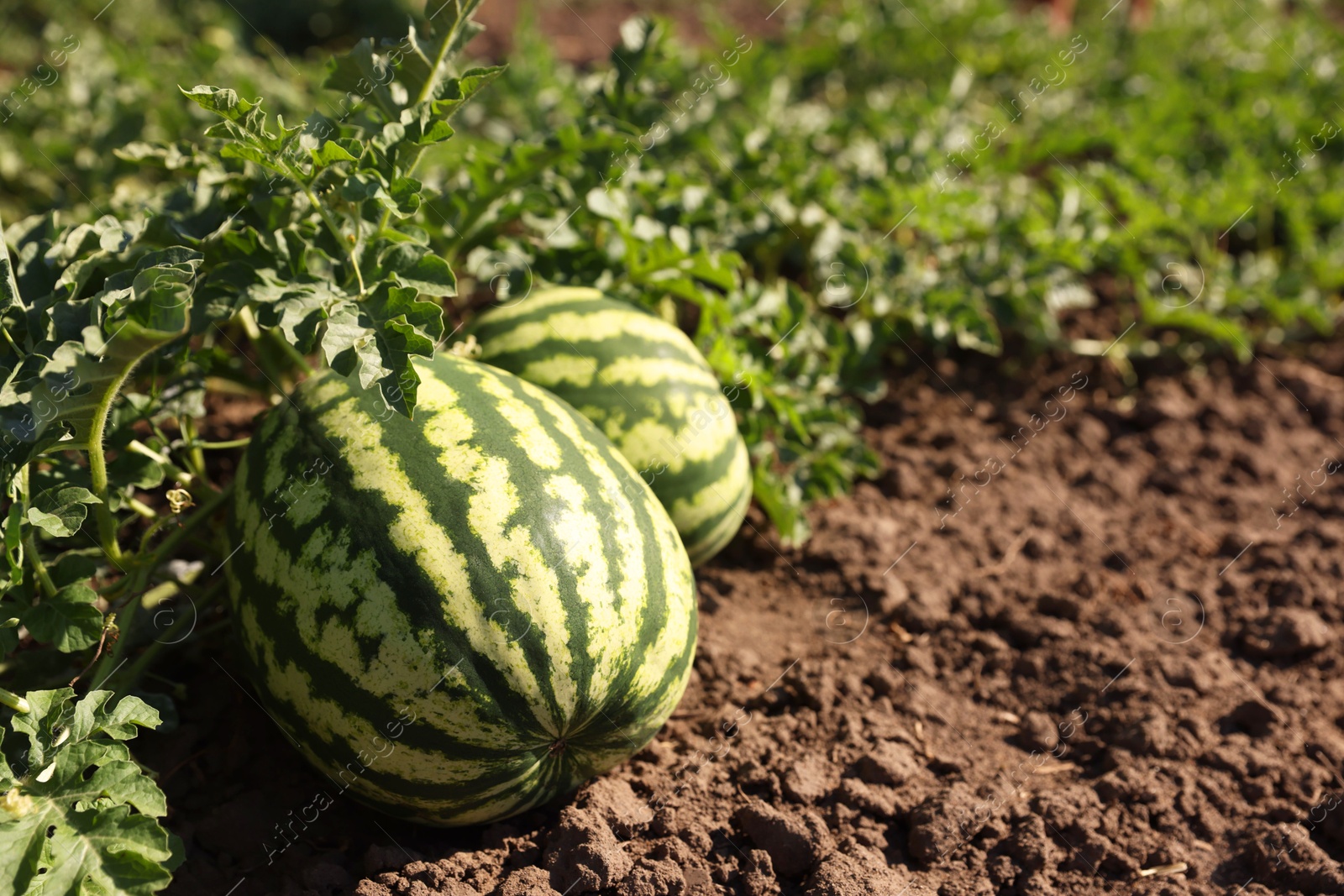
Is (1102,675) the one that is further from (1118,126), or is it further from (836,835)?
(1118,126)

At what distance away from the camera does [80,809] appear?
6.26ft

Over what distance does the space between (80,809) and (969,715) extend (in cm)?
222

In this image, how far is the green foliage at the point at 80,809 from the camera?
1.85m

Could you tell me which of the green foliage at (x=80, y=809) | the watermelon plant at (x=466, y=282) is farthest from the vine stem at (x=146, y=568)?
the green foliage at (x=80, y=809)

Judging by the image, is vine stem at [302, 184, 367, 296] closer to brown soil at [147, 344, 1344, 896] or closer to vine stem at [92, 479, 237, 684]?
vine stem at [92, 479, 237, 684]

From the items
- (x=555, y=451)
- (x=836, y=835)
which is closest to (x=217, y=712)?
(x=555, y=451)

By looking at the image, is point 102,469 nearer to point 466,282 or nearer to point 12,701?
point 12,701

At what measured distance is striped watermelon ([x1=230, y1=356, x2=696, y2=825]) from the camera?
84.8 inches

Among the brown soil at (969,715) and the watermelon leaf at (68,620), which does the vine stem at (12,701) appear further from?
the brown soil at (969,715)

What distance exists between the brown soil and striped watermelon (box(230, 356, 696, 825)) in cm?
29

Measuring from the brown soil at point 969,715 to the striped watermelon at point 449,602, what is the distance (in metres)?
0.29

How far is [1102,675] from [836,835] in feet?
3.53

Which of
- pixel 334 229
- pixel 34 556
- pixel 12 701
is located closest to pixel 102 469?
pixel 34 556

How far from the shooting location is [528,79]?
16.4 feet
